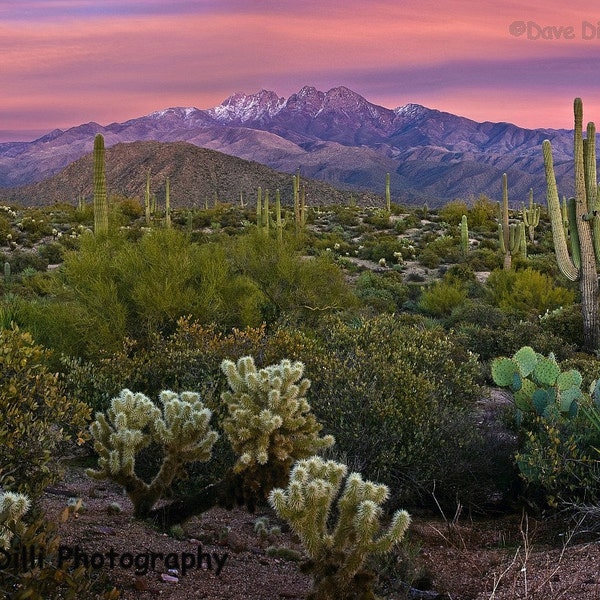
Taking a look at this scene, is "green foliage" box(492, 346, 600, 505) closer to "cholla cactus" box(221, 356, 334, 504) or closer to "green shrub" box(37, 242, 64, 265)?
"cholla cactus" box(221, 356, 334, 504)

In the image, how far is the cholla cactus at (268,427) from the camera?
5.14m

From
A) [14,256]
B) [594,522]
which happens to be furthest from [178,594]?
[14,256]

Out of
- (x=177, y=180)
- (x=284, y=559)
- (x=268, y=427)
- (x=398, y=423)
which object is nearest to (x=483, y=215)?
(x=398, y=423)

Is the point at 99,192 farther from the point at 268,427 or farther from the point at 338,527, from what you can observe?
the point at 338,527

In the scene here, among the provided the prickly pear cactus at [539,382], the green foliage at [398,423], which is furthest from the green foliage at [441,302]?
the green foliage at [398,423]

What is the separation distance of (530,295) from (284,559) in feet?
49.7

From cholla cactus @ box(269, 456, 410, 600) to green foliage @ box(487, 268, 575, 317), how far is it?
14461 millimetres

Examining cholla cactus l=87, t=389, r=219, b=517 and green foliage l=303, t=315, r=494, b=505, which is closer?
cholla cactus l=87, t=389, r=219, b=517

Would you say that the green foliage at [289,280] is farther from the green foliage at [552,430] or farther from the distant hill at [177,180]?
the distant hill at [177,180]

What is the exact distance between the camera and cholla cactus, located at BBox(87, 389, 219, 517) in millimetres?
5305

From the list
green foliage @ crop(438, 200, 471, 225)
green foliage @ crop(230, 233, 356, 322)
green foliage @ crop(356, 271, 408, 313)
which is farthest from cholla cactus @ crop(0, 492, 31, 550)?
green foliage @ crop(438, 200, 471, 225)

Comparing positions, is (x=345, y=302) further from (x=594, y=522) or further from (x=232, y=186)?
(x=232, y=186)

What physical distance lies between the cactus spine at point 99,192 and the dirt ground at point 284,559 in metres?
8.87

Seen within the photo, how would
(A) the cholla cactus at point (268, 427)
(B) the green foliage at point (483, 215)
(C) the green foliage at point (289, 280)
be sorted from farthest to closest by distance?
(B) the green foliage at point (483, 215), (C) the green foliage at point (289, 280), (A) the cholla cactus at point (268, 427)
